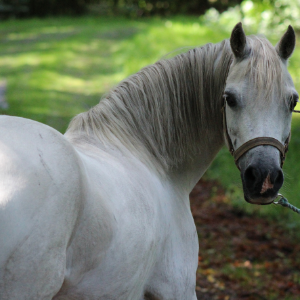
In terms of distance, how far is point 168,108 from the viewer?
6.80 ft

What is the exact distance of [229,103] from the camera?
1867 millimetres

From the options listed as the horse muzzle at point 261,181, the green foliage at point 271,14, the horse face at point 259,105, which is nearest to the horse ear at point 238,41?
the horse face at point 259,105

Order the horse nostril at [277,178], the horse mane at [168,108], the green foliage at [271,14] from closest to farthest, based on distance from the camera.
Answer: the horse nostril at [277,178], the horse mane at [168,108], the green foliage at [271,14]

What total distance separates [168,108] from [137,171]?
1.35 feet

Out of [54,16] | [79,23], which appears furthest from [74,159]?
[54,16]

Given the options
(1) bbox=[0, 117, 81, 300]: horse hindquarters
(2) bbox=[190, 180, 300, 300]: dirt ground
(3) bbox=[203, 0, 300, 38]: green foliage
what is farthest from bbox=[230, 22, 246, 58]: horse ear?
(3) bbox=[203, 0, 300, 38]: green foliage

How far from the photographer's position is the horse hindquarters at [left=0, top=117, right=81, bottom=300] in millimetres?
1170

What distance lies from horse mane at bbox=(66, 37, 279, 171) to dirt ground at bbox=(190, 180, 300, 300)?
2.21 m

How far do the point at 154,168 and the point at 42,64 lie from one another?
10025 mm

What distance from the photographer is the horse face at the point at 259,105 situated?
1.69 metres

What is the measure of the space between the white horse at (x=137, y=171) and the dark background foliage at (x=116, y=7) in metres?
22.7

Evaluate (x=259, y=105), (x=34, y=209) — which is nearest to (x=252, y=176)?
(x=259, y=105)

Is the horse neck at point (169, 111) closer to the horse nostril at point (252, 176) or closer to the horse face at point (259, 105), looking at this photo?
the horse face at point (259, 105)

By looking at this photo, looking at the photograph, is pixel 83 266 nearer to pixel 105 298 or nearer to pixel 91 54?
pixel 105 298
